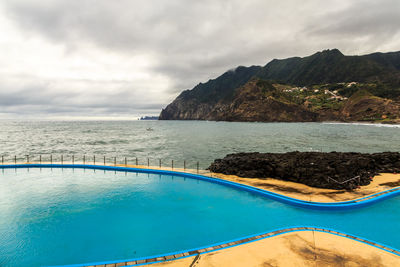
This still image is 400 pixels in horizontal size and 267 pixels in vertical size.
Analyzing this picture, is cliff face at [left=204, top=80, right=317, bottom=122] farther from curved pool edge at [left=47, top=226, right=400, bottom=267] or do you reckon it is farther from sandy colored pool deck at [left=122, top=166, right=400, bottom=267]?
sandy colored pool deck at [left=122, top=166, right=400, bottom=267]

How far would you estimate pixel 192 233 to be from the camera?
10.2 metres

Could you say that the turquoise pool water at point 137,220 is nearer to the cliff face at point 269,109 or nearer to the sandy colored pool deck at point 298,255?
the sandy colored pool deck at point 298,255

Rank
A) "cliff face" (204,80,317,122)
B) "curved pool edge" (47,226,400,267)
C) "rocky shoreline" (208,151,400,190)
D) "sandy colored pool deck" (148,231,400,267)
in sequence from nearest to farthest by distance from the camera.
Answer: "sandy colored pool deck" (148,231,400,267), "curved pool edge" (47,226,400,267), "rocky shoreline" (208,151,400,190), "cliff face" (204,80,317,122)

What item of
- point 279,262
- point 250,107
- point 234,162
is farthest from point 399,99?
point 279,262

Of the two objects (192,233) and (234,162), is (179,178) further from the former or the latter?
(192,233)

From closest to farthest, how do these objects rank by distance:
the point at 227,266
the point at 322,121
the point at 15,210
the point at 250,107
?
1. the point at 227,266
2. the point at 15,210
3. the point at 322,121
4. the point at 250,107

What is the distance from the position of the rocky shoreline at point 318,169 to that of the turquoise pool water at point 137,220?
302cm

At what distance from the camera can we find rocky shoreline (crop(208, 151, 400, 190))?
1582 centimetres

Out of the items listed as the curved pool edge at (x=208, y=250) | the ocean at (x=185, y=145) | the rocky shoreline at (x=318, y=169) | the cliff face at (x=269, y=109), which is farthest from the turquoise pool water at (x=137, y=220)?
the cliff face at (x=269, y=109)

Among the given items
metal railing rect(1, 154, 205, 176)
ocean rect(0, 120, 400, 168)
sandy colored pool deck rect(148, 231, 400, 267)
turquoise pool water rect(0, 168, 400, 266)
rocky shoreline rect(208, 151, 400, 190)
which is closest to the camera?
sandy colored pool deck rect(148, 231, 400, 267)

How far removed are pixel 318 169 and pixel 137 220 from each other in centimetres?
1445

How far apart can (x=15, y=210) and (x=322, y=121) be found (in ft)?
629

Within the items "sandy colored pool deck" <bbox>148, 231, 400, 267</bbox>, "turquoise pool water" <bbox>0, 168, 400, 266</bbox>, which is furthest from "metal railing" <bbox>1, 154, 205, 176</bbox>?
"sandy colored pool deck" <bbox>148, 231, 400, 267</bbox>

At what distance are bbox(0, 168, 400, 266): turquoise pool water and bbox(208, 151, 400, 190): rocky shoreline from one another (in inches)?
119
